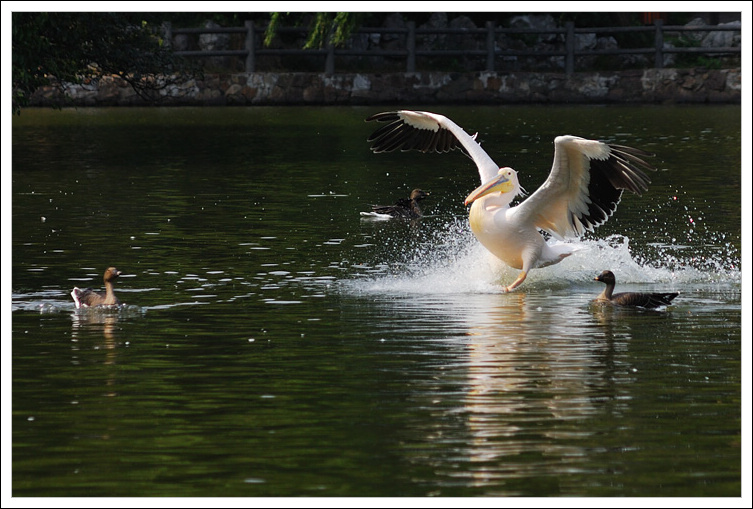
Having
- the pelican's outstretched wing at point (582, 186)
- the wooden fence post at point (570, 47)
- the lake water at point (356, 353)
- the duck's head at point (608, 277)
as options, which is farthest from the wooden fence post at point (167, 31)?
the duck's head at point (608, 277)

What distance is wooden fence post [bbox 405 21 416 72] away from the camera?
141 ft

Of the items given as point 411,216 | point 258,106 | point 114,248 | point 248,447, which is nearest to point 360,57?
point 258,106

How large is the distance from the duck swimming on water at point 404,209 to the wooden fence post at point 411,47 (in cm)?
2464

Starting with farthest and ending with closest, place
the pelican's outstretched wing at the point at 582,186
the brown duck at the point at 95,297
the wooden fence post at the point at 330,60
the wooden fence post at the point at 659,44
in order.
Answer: the wooden fence post at the point at 659,44, the wooden fence post at the point at 330,60, the pelican's outstretched wing at the point at 582,186, the brown duck at the point at 95,297

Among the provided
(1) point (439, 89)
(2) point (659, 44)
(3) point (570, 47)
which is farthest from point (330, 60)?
(2) point (659, 44)

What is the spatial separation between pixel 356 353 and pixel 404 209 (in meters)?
8.60

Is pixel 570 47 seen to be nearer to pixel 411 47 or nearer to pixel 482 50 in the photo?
pixel 482 50

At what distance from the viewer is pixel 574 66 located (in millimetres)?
44500

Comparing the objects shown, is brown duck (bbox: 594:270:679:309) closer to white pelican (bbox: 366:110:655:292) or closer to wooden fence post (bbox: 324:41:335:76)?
white pelican (bbox: 366:110:655:292)

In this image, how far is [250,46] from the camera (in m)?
42.3

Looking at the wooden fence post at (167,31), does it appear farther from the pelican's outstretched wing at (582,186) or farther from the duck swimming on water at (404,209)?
the pelican's outstretched wing at (582,186)

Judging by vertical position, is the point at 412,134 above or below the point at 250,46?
below

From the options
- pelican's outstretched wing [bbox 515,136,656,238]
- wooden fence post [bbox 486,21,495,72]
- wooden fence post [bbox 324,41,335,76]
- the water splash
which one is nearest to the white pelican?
pelican's outstretched wing [bbox 515,136,656,238]

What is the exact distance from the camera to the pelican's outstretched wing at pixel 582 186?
1236 centimetres
